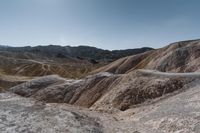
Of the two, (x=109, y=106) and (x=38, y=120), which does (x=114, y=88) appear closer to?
(x=109, y=106)

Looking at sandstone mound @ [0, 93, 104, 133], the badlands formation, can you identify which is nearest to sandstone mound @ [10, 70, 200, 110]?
the badlands formation

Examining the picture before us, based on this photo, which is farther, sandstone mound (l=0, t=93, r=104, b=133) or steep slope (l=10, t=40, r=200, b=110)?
steep slope (l=10, t=40, r=200, b=110)

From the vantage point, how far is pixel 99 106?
2605 cm

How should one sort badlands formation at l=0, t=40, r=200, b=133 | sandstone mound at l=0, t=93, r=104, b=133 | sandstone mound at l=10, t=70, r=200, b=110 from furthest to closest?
1. sandstone mound at l=10, t=70, r=200, b=110
2. badlands formation at l=0, t=40, r=200, b=133
3. sandstone mound at l=0, t=93, r=104, b=133

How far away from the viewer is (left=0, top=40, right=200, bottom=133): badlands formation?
535 inches

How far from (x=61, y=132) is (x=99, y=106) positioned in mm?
13450

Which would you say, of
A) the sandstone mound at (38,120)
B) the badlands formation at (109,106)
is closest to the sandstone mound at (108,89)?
the badlands formation at (109,106)

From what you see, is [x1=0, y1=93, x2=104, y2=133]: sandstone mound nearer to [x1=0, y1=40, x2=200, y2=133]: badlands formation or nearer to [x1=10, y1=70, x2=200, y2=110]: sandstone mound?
[x1=0, y1=40, x2=200, y2=133]: badlands formation

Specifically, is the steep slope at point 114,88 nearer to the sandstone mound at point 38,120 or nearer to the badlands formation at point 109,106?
the badlands formation at point 109,106

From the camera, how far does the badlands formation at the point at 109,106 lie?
13578mm

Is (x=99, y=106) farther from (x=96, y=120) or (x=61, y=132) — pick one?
(x=61, y=132)

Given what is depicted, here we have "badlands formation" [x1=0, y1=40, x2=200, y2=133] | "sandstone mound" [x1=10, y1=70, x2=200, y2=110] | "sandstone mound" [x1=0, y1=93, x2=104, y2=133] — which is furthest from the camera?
"sandstone mound" [x1=10, y1=70, x2=200, y2=110]

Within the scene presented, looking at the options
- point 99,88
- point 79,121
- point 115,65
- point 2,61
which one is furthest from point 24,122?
point 2,61

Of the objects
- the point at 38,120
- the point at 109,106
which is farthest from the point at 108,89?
the point at 38,120
